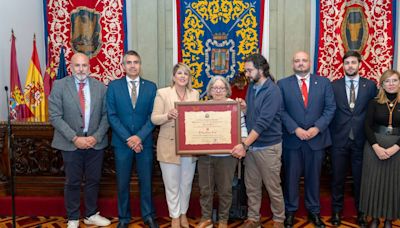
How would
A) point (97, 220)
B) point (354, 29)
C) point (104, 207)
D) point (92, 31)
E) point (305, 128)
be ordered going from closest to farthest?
point (305, 128) < point (97, 220) < point (104, 207) < point (354, 29) < point (92, 31)

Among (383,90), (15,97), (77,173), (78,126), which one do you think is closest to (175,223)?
(77,173)

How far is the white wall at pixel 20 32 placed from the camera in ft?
13.9

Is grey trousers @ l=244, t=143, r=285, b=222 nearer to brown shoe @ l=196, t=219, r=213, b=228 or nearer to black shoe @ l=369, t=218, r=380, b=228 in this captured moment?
brown shoe @ l=196, t=219, r=213, b=228

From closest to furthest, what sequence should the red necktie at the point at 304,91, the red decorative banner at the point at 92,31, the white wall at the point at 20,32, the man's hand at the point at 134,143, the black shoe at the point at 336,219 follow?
the man's hand at the point at 134,143, the red necktie at the point at 304,91, the black shoe at the point at 336,219, the white wall at the point at 20,32, the red decorative banner at the point at 92,31

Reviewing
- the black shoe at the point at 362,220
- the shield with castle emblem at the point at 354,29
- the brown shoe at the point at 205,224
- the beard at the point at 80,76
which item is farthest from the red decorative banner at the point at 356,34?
the beard at the point at 80,76

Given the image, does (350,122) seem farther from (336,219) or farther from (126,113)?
(126,113)

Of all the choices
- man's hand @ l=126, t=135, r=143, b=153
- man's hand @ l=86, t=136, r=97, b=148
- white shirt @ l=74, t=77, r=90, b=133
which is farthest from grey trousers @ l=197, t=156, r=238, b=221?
white shirt @ l=74, t=77, r=90, b=133

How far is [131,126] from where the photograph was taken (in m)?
3.08

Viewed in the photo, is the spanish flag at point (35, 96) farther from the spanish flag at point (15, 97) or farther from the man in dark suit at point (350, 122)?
the man in dark suit at point (350, 122)

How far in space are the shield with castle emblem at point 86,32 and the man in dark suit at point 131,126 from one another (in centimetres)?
206

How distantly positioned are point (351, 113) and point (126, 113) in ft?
6.25

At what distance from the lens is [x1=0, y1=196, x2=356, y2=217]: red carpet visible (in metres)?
3.53

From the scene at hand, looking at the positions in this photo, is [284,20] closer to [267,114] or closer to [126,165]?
[267,114]

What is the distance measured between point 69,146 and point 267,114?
1662 millimetres
